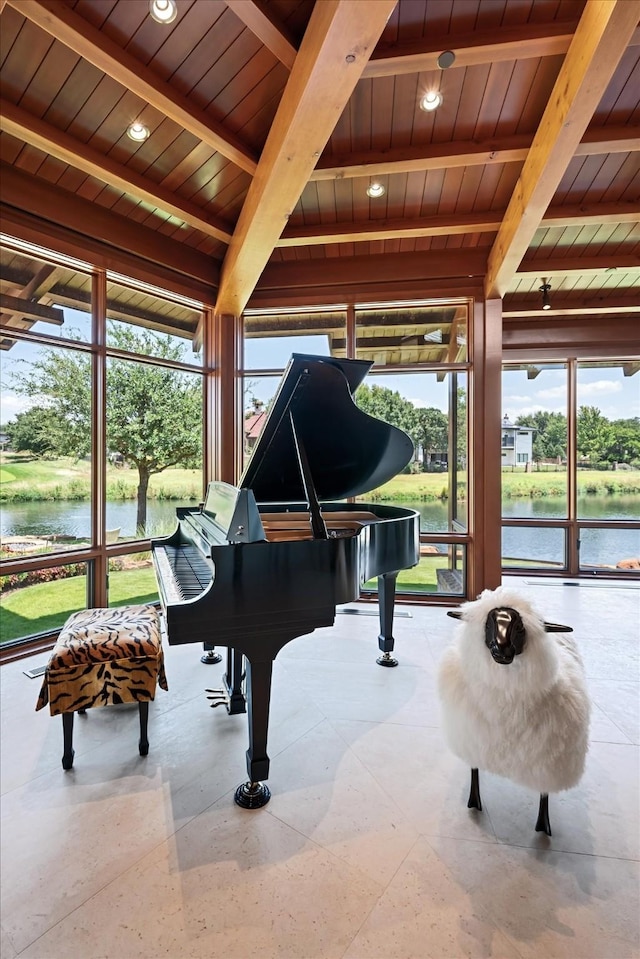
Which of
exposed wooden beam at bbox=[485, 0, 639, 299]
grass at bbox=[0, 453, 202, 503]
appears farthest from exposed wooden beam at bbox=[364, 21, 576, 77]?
grass at bbox=[0, 453, 202, 503]

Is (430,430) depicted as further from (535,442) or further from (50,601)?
(50,601)

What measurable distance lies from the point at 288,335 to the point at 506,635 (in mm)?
4147

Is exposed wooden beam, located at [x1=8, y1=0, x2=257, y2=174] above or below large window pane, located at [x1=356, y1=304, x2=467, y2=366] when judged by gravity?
above

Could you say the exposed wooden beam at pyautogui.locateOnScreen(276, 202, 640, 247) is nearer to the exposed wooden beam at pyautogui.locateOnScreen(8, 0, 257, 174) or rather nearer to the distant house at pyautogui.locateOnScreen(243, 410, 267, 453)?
the exposed wooden beam at pyautogui.locateOnScreen(8, 0, 257, 174)

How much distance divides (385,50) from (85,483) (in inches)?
148

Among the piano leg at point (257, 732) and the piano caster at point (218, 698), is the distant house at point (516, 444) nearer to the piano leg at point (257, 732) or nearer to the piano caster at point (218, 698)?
the piano caster at point (218, 698)

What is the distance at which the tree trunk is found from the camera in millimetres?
4273

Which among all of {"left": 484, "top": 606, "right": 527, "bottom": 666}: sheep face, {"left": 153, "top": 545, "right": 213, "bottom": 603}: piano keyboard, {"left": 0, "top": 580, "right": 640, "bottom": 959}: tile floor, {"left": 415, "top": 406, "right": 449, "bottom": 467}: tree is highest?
{"left": 415, "top": 406, "right": 449, "bottom": 467}: tree

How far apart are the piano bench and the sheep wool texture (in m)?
1.48

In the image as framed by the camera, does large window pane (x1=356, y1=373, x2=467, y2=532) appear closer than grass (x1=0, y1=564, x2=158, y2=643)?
No

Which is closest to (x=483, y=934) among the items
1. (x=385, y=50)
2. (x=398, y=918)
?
(x=398, y=918)

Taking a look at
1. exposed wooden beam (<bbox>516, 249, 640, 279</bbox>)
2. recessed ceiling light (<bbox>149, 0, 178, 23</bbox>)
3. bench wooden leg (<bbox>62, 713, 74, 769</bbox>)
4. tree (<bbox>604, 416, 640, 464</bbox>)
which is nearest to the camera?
bench wooden leg (<bbox>62, 713, 74, 769</bbox>)

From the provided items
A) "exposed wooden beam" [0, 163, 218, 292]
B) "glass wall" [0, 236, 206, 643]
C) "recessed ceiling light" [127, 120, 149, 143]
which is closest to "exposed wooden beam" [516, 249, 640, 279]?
"exposed wooden beam" [0, 163, 218, 292]

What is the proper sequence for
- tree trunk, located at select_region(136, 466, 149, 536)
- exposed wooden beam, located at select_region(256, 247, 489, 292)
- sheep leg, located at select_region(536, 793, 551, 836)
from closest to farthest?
sheep leg, located at select_region(536, 793, 551, 836) < tree trunk, located at select_region(136, 466, 149, 536) < exposed wooden beam, located at select_region(256, 247, 489, 292)
